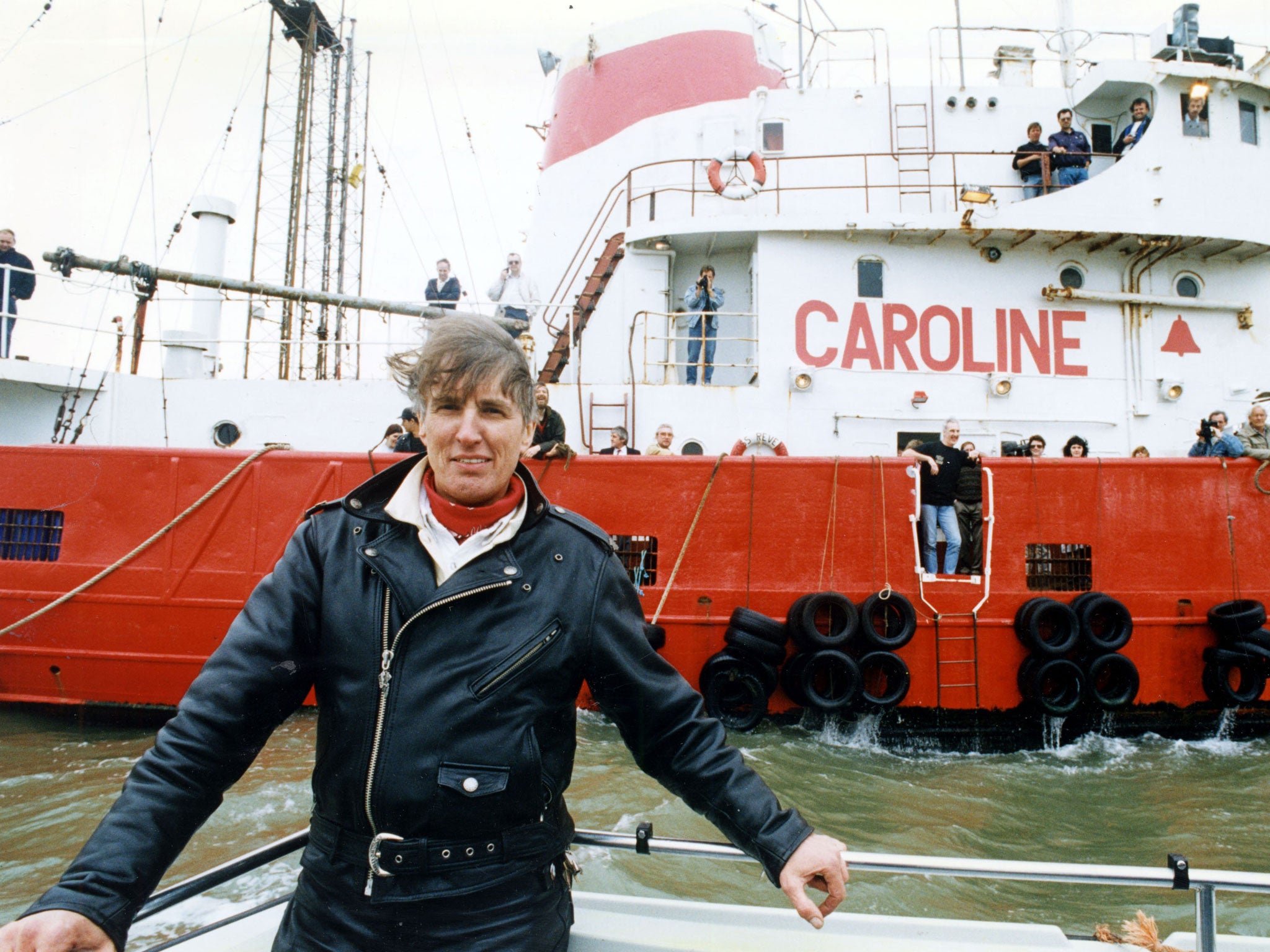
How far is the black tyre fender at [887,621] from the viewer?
5.76 metres

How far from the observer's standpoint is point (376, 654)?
4.94 ft

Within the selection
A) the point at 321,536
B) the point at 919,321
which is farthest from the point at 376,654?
the point at 919,321

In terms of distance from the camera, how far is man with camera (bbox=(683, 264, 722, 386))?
8648mm

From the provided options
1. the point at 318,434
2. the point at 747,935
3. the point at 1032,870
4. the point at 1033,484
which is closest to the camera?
the point at 1032,870

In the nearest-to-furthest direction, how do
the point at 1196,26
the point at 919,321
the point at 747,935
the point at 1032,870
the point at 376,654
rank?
the point at 376,654
the point at 1032,870
the point at 747,935
the point at 919,321
the point at 1196,26

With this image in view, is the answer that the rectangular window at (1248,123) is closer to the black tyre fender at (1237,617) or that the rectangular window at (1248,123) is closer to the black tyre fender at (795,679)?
the black tyre fender at (1237,617)

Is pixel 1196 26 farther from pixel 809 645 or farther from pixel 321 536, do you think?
pixel 321 536

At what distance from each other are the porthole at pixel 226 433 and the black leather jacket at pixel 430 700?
745 centimetres

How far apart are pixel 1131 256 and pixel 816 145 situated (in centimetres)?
402

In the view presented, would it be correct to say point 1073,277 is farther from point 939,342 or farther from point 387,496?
point 387,496

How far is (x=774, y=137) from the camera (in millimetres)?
10328

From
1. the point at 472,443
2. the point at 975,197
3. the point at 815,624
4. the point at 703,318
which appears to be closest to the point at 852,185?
the point at 975,197

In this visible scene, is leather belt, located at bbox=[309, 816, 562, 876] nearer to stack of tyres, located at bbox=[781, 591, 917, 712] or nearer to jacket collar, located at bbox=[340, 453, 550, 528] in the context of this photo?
jacket collar, located at bbox=[340, 453, 550, 528]

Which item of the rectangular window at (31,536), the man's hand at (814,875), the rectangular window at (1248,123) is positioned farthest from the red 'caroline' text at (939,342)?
the man's hand at (814,875)
